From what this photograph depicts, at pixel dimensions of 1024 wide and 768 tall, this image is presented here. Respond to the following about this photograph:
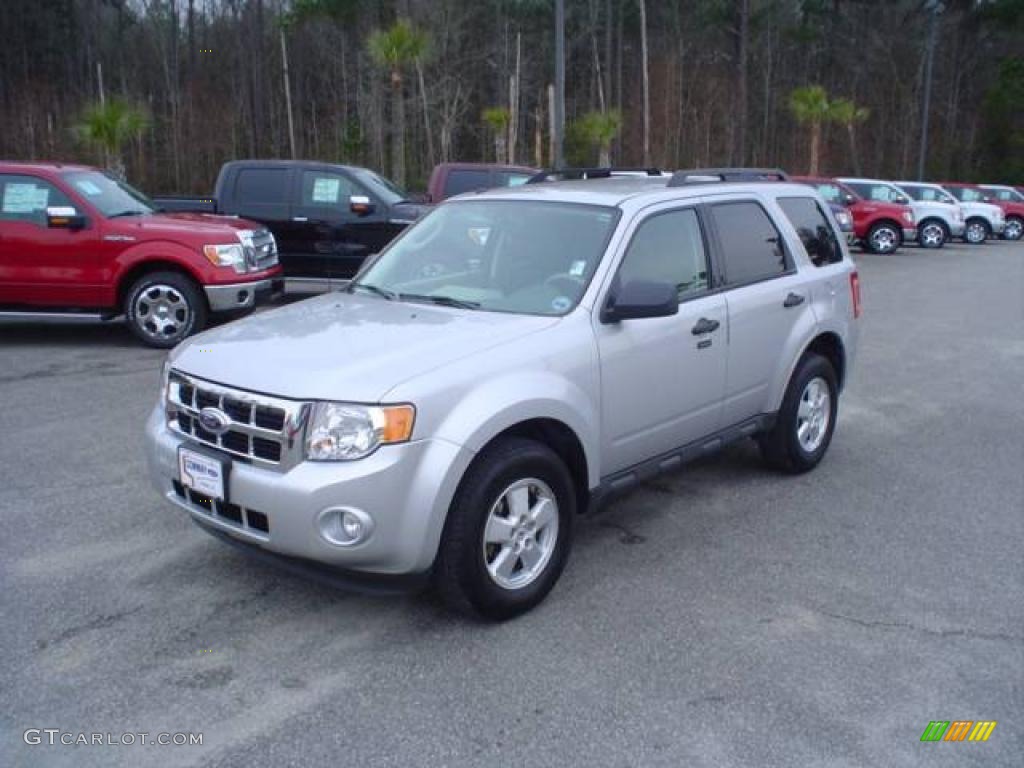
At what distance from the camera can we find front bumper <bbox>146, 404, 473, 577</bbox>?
348cm

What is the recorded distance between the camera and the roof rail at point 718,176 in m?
5.43

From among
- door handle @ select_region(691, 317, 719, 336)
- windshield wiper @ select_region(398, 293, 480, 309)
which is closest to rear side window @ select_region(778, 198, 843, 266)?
door handle @ select_region(691, 317, 719, 336)

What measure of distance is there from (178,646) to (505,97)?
130 feet

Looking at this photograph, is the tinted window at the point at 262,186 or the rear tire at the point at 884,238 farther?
the rear tire at the point at 884,238

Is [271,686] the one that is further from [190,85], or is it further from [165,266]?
[190,85]

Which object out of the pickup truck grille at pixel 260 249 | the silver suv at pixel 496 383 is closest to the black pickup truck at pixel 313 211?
the pickup truck grille at pixel 260 249

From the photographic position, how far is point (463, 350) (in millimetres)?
3854

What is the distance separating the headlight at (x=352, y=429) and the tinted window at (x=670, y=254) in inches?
59.1

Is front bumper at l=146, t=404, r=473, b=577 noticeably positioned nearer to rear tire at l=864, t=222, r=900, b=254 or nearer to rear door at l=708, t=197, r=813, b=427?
rear door at l=708, t=197, r=813, b=427

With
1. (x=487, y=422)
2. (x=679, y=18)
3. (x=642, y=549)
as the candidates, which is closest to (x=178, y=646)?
(x=487, y=422)

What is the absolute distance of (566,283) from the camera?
448 centimetres

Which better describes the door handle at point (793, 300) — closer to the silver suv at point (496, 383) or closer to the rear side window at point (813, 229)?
the silver suv at point (496, 383)

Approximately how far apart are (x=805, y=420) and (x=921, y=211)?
22816 millimetres

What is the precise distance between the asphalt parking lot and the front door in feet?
1.96
